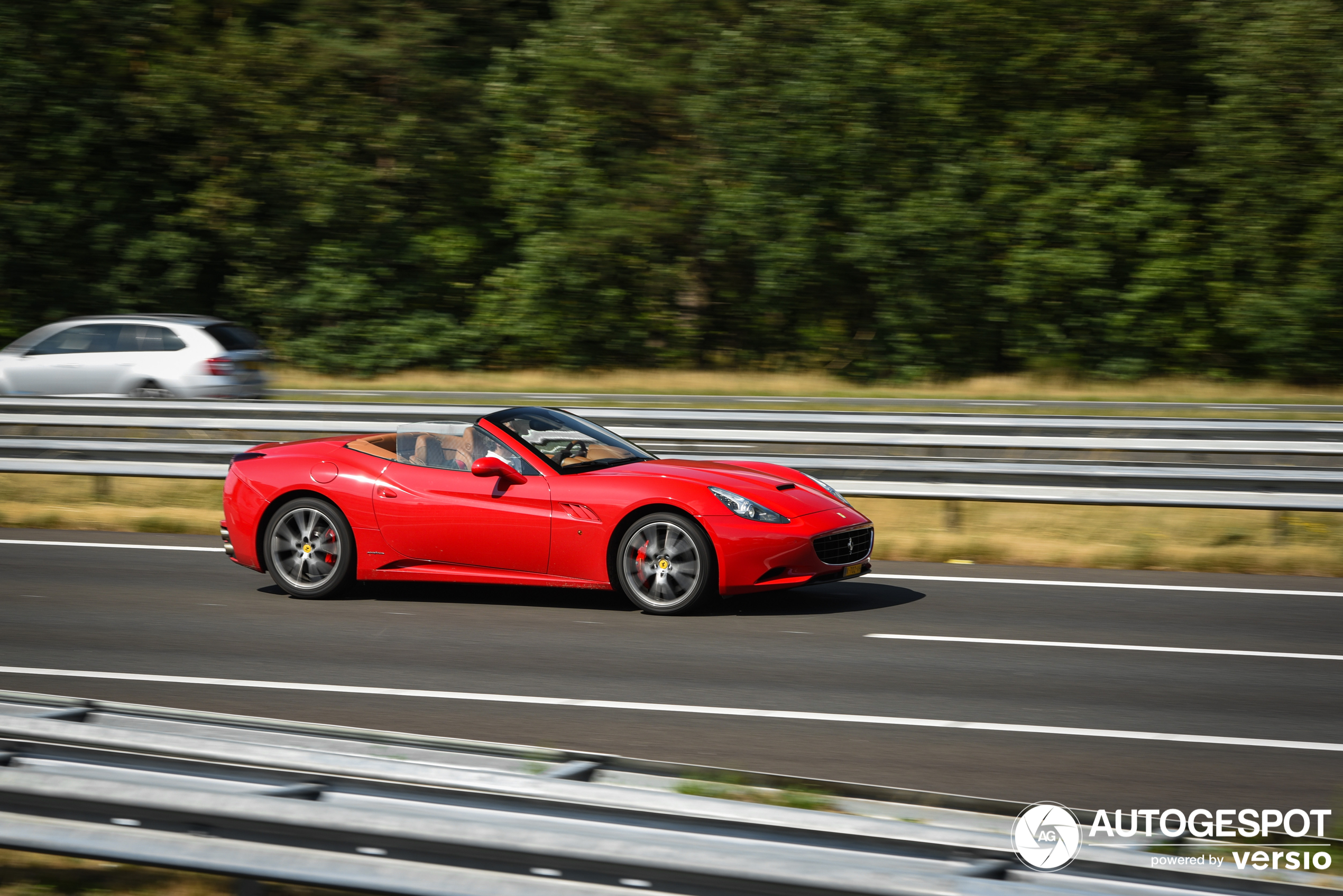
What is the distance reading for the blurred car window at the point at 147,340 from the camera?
19203 millimetres

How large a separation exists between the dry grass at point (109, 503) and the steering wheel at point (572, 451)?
4569 millimetres

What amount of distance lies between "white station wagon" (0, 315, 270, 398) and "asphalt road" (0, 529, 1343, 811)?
9129 millimetres

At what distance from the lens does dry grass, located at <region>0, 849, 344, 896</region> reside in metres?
3.80

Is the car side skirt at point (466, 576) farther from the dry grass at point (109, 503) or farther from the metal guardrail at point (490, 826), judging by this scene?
the metal guardrail at point (490, 826)

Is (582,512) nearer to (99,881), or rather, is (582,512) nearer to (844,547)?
(844,547)

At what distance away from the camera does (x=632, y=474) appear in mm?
8477

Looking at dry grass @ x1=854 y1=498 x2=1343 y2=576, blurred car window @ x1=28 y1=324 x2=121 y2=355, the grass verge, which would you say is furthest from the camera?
blurred car window @ x1=28 y1=324 x2=121 y2=355

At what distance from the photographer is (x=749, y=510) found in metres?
8.16

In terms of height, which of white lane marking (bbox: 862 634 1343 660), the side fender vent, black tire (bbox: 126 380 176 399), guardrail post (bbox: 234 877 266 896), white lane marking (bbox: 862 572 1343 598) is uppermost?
black tire (bbox: 126 380 176 399)

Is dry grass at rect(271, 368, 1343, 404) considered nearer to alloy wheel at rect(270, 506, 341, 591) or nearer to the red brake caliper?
alloy wheel at rect(270, 506, 341, 591)

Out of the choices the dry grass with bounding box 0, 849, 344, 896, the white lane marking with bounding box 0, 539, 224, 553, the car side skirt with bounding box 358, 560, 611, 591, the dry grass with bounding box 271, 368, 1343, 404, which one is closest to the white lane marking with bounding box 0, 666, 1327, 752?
the car side skirt with bounding box 358, 560, 611, 591

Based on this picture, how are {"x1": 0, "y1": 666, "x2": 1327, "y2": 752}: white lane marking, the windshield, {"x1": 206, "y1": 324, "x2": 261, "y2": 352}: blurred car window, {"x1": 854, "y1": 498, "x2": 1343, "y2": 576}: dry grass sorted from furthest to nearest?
{"x1": 206, "y1": 324, "x2": 261, "y2": 352}: blurred car window < {"x1": 854, "y1": 498, "x2": 1343, "y2": 576}: dry grass < the windshield < {"x1": 0, "y1": 666, "x2": 1327, "y2": 752}: white lane marking

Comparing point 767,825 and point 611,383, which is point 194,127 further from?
point 767,825

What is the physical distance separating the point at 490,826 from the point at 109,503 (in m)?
12.3
